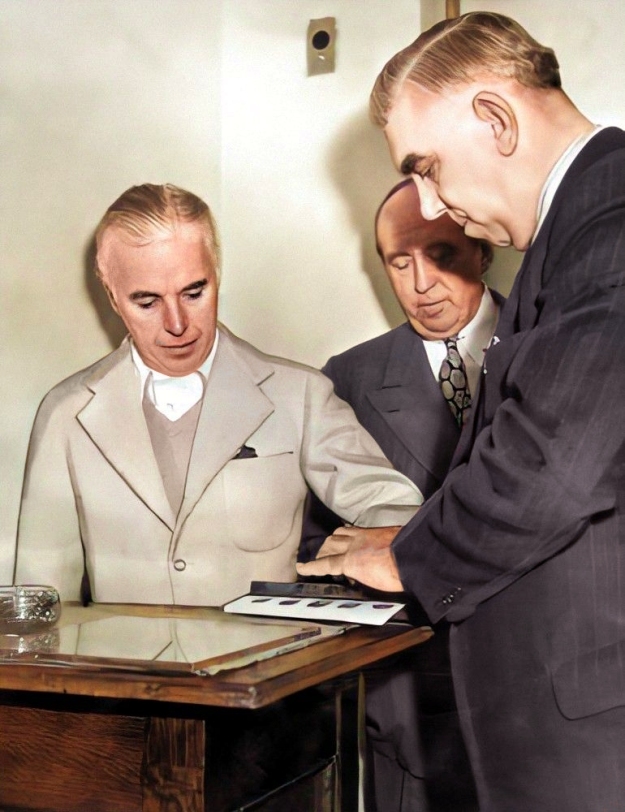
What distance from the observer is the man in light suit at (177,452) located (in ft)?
5.84

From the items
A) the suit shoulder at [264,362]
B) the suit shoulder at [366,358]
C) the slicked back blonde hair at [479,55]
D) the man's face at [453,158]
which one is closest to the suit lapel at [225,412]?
the suit shoulder at [264,362]

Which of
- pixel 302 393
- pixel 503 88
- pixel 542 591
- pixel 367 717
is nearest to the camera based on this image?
pixel 542 591

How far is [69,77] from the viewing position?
1.84m

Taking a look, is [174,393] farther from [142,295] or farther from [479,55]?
[479,55]

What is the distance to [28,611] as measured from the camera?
147 centimetres

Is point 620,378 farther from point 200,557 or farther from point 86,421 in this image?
point 86,421

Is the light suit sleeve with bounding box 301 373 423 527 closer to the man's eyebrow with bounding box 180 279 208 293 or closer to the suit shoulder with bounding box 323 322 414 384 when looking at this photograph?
the suit shoulder with bounding box 323 322 414 384

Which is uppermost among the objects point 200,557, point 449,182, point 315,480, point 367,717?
point 449,182

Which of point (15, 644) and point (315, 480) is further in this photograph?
point (315, 480)

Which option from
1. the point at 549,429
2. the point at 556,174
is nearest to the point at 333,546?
the point at 549,429

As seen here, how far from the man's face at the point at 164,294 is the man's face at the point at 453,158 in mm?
436

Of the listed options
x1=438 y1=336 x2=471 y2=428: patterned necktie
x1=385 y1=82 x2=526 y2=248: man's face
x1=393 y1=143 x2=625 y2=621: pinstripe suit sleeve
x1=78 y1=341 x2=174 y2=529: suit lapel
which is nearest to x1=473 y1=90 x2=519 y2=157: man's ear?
x1=385 y1=82 x2=526 y2=248: man's face

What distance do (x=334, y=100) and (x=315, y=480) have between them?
28.8 inches

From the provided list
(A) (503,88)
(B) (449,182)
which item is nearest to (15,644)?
(B) (449,182)
